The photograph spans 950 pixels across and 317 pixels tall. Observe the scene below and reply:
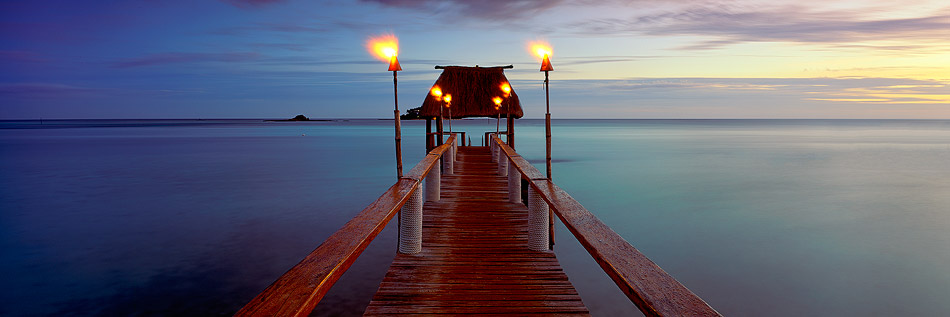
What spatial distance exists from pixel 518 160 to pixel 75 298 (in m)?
7.21

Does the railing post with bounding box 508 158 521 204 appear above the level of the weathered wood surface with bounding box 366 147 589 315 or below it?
above

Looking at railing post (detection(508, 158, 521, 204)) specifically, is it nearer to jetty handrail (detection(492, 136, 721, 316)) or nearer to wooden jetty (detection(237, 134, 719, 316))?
wooden jetty (detection(237, 134, 719, 316))

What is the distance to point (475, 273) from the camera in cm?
492

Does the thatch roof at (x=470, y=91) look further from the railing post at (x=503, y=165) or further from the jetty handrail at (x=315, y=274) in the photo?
the jetty handrail at (x=315, y=274)

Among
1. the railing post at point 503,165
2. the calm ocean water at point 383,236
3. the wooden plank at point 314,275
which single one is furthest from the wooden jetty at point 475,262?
the railing post at point 503,165

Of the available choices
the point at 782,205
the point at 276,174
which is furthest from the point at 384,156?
the point at 782,205

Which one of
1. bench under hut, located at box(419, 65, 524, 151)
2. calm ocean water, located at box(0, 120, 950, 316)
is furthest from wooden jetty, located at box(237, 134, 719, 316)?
bench under hut, located at box(419, 65, 524, 151)

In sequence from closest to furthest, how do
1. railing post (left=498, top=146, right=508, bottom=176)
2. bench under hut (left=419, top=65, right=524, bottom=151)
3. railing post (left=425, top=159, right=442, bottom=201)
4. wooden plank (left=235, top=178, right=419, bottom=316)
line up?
wooden plank (left=235, top=178, right=419, bottom=316)
railing post (left=425, top=159, right=442, bottom=201)
railing post (left=498, top=146, right=508, bottom=176)
bench under hut (left=419, top=65, right=524, bottom=151)

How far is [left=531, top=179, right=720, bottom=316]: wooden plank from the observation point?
1985 millimetres

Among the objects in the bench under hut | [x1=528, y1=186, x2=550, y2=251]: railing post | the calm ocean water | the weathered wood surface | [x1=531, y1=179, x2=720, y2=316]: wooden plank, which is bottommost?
the calm ocean water

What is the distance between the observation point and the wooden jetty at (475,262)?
2.14m

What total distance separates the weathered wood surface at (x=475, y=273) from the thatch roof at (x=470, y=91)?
42.9ft

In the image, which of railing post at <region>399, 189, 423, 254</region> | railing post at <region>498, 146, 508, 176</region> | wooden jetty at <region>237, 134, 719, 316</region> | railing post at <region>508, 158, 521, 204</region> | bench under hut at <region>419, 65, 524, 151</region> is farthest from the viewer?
bench under hut at <region>419, 65, 524, 151</region>

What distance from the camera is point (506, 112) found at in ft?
66.1
